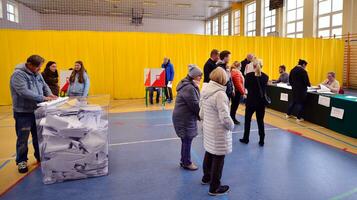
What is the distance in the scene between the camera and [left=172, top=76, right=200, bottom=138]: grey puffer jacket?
3020 millimetres

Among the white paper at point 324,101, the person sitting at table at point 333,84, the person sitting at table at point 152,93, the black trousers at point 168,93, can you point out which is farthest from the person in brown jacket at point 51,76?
the person sitting at table at point 333,84

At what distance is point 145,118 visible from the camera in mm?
6398

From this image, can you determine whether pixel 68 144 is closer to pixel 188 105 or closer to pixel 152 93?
pixel 188 105

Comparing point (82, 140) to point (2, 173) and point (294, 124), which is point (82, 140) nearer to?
point (2, 173)

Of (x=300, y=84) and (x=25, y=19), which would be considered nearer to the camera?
(x=300, y=84)

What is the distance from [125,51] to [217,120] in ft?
24.3

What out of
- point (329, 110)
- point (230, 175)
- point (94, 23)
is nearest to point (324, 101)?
point (329, 110)

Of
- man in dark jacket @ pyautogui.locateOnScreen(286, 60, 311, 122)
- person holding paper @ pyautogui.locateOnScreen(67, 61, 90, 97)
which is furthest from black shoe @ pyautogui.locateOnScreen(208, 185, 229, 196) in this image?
man in dark jacket @ pyautogui.locateOnScreen(286, 60, 311, 122)

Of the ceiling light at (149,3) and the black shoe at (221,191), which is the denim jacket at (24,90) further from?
the ceiling light at (149,3)

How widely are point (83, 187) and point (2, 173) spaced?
47.0 inches

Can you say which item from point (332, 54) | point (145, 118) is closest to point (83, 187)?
point (145, 118)

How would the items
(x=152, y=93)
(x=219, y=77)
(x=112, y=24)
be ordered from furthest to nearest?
(x=112, y=24), (x=152, y=93), (x=219, y=77)

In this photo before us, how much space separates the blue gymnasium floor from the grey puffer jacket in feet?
1.86

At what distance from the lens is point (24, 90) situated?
3041mm
